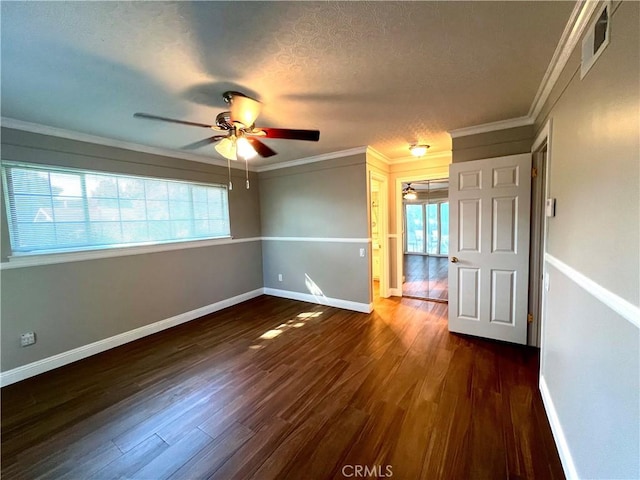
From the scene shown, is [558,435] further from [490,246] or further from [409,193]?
[409,193]

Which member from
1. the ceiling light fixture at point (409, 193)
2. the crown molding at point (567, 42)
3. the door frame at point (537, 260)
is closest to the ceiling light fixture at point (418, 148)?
the door frame at point (537, 260)

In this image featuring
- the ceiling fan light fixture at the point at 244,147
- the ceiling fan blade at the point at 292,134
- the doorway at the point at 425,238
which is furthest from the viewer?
the doorway at the point at 425,238

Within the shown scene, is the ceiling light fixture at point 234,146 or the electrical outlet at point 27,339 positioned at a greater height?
the ceiling light fixture at point 234,146

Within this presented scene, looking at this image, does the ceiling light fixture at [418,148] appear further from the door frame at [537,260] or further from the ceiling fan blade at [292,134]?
the ceiling fan blade at [292,134]

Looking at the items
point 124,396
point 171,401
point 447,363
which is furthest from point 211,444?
point 447,363

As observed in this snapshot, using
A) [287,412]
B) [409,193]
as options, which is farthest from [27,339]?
[409,193]

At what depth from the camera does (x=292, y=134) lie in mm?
2107

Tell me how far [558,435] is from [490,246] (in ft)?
5.78

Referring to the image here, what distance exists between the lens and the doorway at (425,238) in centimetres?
507

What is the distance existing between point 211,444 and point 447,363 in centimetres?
214

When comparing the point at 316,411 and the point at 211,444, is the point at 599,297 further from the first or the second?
Result: the point at 211,444

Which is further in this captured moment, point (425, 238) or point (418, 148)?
point (425, 238)

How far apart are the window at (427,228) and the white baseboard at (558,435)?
375 cm

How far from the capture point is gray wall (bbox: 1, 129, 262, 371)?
2.50 meters
